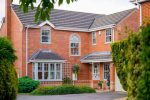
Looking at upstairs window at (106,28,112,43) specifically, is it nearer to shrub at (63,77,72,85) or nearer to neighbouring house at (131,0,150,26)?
shrub at (63,77,72,85)

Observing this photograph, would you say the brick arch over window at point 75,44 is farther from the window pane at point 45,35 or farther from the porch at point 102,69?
the window pane at point 45,35

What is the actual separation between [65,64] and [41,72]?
127 inches

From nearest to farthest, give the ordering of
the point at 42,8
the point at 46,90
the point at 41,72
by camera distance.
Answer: the point at 42,8
the point at 46,90
the point at 41,72

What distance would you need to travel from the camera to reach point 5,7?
4144 cm

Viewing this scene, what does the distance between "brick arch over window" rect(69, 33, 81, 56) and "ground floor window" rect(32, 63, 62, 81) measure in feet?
9.22

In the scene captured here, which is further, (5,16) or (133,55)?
(5,16)

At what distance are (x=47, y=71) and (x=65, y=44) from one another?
410 cm

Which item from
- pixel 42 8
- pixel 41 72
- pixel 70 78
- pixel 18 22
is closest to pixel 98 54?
pixel 70 78

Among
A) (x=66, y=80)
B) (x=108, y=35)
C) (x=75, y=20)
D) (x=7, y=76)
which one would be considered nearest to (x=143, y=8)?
(x=7, y=76)

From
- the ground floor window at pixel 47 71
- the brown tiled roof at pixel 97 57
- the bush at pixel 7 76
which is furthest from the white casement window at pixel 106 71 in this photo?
the bush at pixel 7 76

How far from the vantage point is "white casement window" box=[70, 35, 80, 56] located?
41812mm

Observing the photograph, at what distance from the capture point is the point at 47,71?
38969 millimetres

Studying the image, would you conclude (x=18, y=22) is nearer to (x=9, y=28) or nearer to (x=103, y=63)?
(x=9, y=28)

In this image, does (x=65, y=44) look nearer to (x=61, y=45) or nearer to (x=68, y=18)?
(x=61, y=45)
